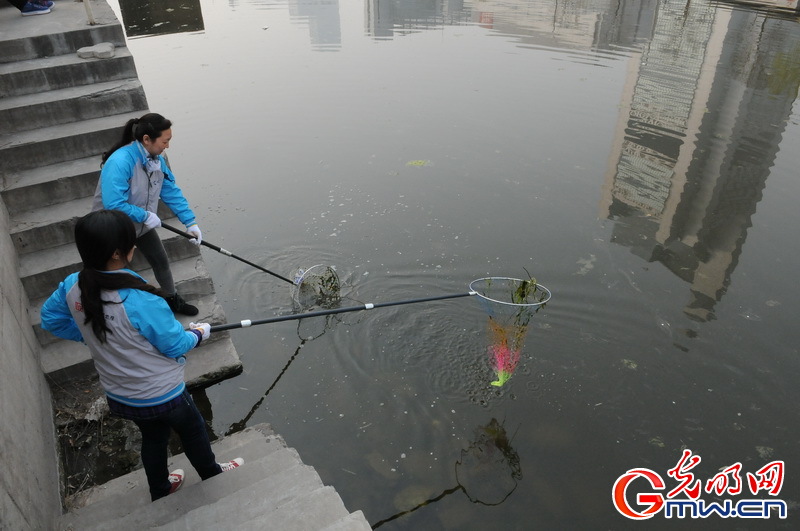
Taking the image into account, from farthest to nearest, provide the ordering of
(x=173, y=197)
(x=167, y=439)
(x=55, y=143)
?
(x=55, y=143), (x=173, y=197), (x=167, y=439)

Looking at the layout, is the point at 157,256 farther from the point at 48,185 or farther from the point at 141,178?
the point at 48,185

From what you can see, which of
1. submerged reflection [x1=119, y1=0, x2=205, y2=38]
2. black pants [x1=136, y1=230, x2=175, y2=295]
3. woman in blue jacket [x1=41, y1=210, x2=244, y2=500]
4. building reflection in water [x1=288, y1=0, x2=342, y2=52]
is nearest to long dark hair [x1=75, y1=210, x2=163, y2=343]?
woman in blue jacket [x1=41, y1=210, x2=244, y2=500]

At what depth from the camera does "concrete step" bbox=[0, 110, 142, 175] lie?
491 cm

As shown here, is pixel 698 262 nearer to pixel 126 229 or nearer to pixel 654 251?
pixel 654 251

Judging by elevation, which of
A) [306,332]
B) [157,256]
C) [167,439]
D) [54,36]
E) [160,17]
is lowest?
[306,332]

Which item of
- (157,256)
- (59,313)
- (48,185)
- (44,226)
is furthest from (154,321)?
(48,185)

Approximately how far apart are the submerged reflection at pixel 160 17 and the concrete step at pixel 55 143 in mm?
13043

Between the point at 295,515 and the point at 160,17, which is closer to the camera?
the point at 295,515

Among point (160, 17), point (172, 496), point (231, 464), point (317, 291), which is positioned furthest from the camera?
point (160, 17)

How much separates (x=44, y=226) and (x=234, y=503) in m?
3.14

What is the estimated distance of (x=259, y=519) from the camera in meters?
2.74

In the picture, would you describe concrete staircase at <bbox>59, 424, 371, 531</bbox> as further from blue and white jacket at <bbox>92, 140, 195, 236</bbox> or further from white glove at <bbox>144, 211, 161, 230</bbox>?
blue and white jacket at <bbox>92, 140, 195, 236</bbox>

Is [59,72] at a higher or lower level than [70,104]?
higher

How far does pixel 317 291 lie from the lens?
5688 millimetres
